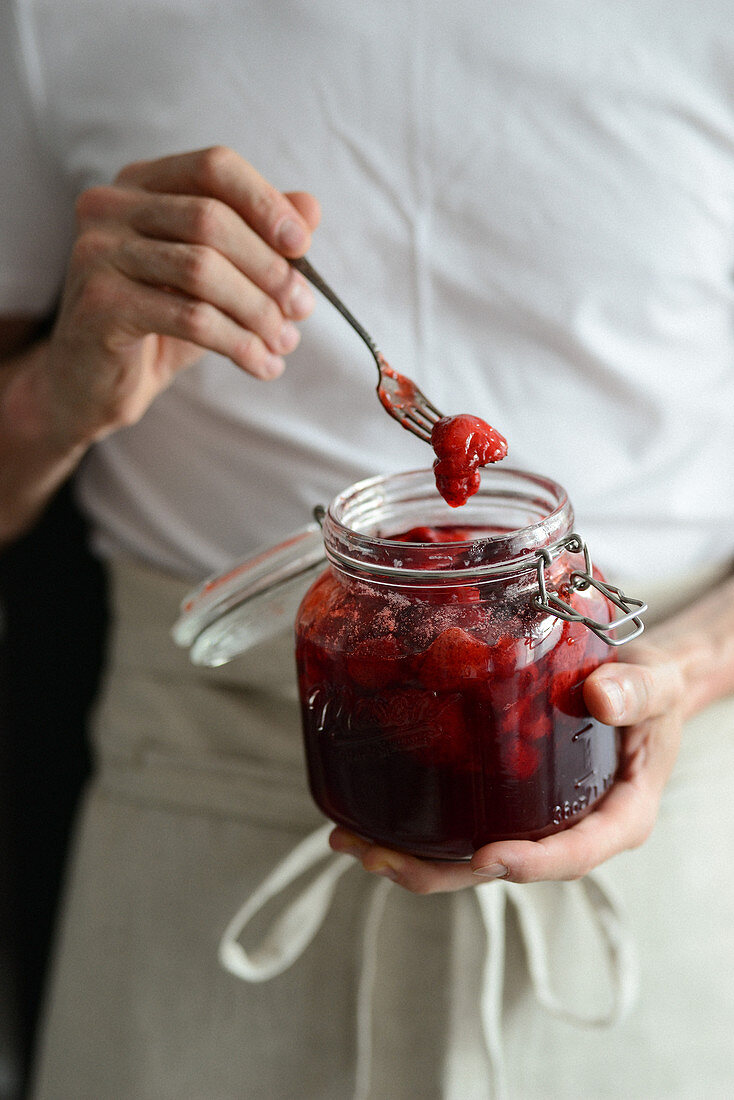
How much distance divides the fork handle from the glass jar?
129mm

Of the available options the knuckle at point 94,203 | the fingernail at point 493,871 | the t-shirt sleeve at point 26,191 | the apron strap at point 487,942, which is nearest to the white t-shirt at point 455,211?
the t-shirt sleeve at point 26,191

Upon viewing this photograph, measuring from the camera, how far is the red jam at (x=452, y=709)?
0.57m

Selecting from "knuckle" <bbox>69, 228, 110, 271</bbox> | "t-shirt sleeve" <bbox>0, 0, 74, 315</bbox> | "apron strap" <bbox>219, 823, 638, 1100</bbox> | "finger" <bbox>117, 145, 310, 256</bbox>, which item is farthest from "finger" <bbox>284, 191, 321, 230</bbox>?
"apron strap" <bbox>219, 823, 638, 1100</bbox>

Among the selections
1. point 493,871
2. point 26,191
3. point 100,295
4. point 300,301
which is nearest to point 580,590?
point 493,871

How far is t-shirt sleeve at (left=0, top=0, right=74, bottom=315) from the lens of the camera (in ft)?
3.01

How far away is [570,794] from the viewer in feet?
2.08

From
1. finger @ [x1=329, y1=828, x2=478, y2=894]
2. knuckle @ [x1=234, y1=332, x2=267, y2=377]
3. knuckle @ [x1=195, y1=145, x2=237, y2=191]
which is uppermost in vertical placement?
knuckle @ [x1=195, y1=145, x2=237, y2=191]

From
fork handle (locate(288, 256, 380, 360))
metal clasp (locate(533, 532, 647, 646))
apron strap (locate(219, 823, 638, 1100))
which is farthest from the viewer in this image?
apron strap (locate(219, 823, 638, 1100))

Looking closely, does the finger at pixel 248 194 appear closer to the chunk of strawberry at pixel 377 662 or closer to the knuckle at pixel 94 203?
the knuckle at pixel 94 203

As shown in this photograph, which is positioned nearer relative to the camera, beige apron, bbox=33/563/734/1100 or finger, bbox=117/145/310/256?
finger, bbox=117/145/310/256

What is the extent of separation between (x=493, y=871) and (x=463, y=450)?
0.25 meters

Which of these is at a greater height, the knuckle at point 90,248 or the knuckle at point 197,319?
the knuckle at point 90,248

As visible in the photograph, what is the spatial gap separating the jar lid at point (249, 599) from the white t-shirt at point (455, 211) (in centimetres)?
23

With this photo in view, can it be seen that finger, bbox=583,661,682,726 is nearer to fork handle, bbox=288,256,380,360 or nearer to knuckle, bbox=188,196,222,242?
fork handle, bbox=288,256,380,360
